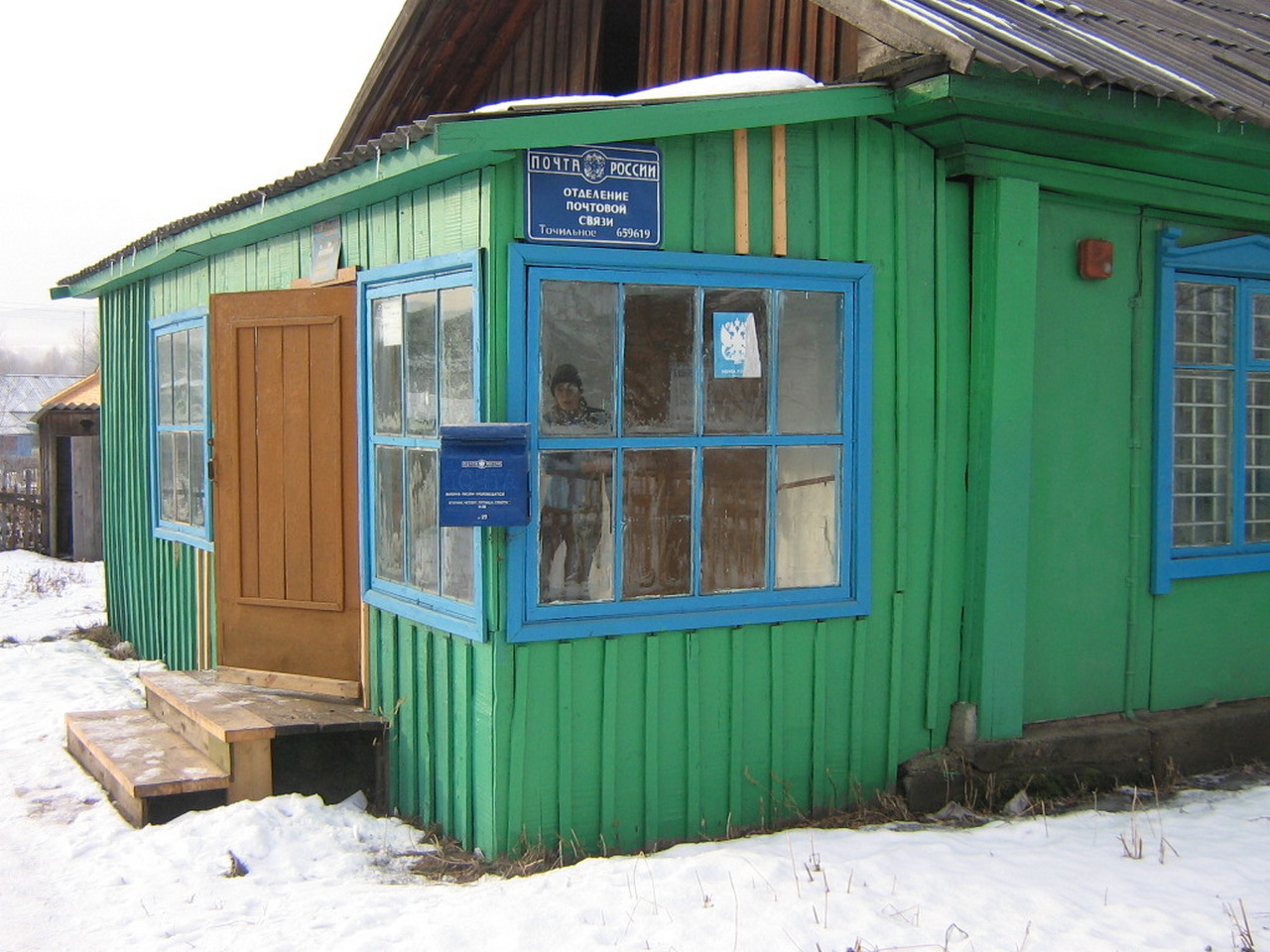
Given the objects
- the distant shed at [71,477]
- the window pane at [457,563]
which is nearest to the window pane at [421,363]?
the window pane at [457,563]

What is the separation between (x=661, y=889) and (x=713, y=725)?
0.94m

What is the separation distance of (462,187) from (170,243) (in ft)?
11.8

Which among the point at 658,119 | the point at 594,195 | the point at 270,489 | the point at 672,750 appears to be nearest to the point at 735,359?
the point at 594,195

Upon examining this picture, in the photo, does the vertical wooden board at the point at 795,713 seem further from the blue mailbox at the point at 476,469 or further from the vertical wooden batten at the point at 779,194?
the vertical wooden batten at the point at 779,194

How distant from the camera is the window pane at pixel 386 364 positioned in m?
5.55

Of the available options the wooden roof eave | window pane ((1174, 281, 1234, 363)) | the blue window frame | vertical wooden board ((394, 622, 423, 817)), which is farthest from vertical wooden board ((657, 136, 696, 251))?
window pane ((1174, 281, 1234, 363))

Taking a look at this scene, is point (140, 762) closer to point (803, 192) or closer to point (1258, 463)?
point (803, 192)

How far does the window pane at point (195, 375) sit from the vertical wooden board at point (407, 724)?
2882 millimetres

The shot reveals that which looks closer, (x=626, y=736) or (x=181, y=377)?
(x=626, y=736)

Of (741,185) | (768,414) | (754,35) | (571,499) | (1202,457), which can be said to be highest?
(754,35)

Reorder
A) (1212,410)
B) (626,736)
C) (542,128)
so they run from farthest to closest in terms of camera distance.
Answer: (1212,410) < (626,736) < (542,128)

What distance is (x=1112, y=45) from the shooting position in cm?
560

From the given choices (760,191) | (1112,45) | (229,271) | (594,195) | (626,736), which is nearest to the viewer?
(594,195)

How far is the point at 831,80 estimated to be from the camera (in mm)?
5918
